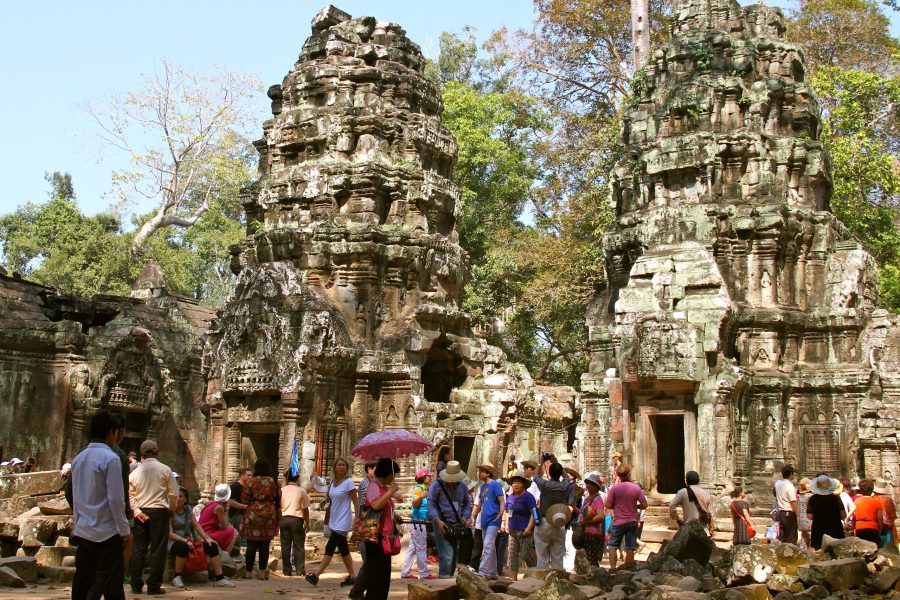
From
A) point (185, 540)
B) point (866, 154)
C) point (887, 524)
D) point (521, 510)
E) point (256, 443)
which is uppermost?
point (866, 154)

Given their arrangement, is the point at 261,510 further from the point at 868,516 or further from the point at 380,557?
the point at 868,516

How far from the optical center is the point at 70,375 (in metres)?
20.8

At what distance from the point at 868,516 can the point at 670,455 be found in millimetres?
8444

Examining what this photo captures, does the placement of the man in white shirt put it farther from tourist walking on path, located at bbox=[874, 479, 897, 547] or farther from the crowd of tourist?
tourist walking on path, located at bbox=[874, 479, 897, 547]

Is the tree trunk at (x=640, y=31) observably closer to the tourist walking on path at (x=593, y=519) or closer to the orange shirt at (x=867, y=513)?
the orange shirt at (x=867, y=513)

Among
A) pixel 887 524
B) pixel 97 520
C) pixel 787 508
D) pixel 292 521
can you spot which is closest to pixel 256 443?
pixel 292 521

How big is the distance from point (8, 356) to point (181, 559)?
11.4 m

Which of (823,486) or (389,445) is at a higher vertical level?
(389,445)

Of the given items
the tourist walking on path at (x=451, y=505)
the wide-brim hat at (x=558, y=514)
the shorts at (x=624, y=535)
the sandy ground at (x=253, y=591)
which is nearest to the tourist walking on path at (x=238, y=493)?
the sandy ground at (x=253, y=591)

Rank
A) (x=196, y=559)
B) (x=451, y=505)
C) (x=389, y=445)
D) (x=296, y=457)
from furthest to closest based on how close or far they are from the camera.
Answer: (x=296, y=457), (x=389, y=445), (x=196, y=559), (x=451, y=505)

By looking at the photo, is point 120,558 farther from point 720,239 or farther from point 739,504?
point 720,239

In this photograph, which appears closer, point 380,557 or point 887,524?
point 380,557

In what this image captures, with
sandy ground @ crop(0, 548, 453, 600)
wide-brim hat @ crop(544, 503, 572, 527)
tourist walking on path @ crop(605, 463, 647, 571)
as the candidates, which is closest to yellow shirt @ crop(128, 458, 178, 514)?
sandy ground @ crop(0, 548, 453, 600)

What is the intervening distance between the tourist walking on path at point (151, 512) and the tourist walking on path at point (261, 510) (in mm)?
1726
